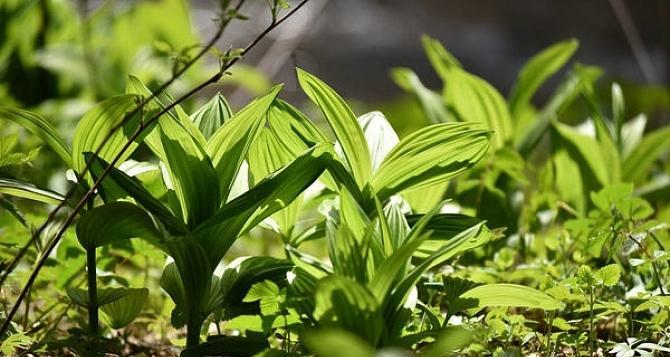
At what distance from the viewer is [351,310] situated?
0.63 meters

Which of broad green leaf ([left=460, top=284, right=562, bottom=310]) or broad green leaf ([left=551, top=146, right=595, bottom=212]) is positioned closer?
broad green leaf ([left=460, top=284, right=562, bottom=310])

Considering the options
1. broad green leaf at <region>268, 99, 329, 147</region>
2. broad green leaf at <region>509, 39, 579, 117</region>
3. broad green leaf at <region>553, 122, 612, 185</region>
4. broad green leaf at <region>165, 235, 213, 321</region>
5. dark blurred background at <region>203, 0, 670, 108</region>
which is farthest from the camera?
dark blurred background at <region>203, 0, 670, 108</region>

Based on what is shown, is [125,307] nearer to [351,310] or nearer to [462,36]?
[351,310]

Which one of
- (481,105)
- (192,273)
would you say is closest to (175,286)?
(192,273)

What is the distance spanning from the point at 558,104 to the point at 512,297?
66 cm

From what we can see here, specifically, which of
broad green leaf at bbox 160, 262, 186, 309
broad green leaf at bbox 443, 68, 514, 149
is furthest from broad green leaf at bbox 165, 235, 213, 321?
broad green leaf at bbox 443, 68, 514, 149

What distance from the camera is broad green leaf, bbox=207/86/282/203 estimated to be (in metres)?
0.77

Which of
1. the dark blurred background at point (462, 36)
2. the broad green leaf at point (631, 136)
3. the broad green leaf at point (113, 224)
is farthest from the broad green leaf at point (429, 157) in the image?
the dark blurred background at point (462, 36)

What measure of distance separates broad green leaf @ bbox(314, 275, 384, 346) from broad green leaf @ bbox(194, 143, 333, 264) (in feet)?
0.43

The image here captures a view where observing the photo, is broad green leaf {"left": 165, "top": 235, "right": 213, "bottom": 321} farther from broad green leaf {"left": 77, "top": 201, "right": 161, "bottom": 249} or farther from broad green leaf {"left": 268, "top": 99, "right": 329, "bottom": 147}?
broad green leaf {"left": 268, "top": 99, "right": 329, "bottom": 147}

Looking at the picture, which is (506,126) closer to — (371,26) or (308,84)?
(308,84)

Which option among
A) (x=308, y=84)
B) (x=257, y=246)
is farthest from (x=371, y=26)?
(x=308, y=84)

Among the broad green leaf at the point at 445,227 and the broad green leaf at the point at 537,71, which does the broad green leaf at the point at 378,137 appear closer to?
the broad green leaf at the point at 445,227

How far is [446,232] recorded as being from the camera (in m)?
0.80
